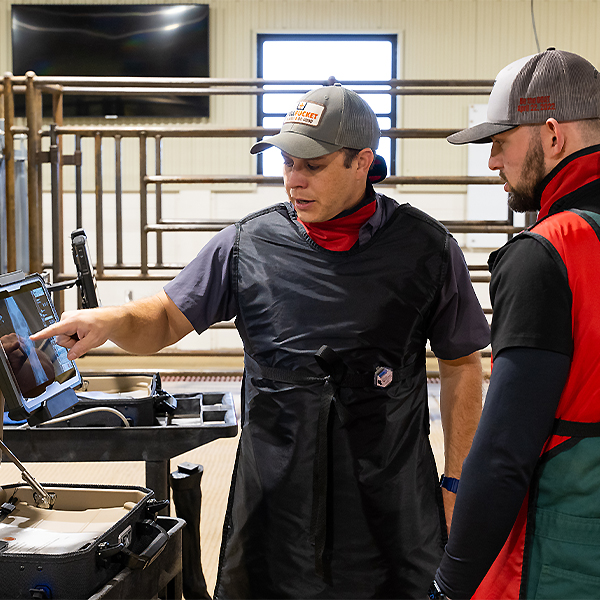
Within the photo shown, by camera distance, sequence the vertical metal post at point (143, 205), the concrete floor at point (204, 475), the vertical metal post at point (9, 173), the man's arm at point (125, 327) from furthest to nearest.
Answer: the vertical metal post at point (143, 205) → the vertical metal post at point (9, 173) → the concrete floor at point (204, 475) → the man's arm at point (125, 327)

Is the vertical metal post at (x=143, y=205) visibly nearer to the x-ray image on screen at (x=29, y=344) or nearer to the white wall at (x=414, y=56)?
the white wall at (x=414, y=56)

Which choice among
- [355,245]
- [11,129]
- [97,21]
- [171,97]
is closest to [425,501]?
[355,245]

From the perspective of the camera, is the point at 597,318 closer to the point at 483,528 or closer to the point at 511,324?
the point at 511,324

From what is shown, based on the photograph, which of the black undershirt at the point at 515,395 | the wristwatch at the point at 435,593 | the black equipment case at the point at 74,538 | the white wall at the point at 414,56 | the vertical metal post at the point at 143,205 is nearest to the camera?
the black undershirt at the point at 515,395

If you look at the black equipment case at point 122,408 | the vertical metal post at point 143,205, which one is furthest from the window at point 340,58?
the black equipment case at point 122,408

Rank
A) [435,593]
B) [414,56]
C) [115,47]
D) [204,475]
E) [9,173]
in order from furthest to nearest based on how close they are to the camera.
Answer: [115,47] < [414,56] < [9,173] < [204,475] < [435,593]

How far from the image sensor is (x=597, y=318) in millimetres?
716

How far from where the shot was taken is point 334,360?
1181 millimetres

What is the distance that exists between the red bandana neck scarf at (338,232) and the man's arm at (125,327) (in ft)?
1.00

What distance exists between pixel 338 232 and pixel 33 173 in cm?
294

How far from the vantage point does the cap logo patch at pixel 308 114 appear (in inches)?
48.4

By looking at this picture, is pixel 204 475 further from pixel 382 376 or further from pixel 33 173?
pixel 33 173

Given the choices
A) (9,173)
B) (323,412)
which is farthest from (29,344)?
(9,173)

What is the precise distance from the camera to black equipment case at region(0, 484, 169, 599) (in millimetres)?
1010
